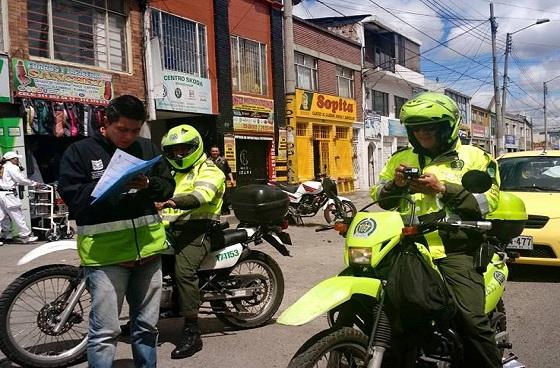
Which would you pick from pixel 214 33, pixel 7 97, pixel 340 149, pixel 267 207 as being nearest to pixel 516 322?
pixel 267 207

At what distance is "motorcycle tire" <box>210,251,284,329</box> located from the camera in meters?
5.11

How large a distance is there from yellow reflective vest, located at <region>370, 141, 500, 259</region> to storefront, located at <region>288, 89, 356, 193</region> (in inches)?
683

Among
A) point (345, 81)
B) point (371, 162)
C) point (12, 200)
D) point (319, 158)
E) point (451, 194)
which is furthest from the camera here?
point (371, 162)

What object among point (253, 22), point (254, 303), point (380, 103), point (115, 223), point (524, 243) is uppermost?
point (253, 22)

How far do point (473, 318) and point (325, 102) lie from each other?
2146cm

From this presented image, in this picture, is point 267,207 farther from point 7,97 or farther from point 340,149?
point 340,149

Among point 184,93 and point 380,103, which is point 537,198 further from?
point 380,103

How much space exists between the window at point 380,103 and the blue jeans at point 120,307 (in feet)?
91.0

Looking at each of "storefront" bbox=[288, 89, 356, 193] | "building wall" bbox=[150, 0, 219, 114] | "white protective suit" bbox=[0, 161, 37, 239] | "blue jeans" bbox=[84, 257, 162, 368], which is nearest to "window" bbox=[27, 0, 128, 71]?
"building wall" bbox=[150, 0, 219, 114]

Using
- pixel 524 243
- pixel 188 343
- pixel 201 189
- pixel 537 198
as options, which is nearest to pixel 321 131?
pixel 537 198

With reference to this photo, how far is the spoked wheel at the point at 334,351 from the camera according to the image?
259cm

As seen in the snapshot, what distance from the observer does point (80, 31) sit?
13344 mm

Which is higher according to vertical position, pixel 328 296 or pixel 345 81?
pixel 345 81

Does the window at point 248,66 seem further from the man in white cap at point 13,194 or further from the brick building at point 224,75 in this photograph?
the man in white cap at point 13,194
